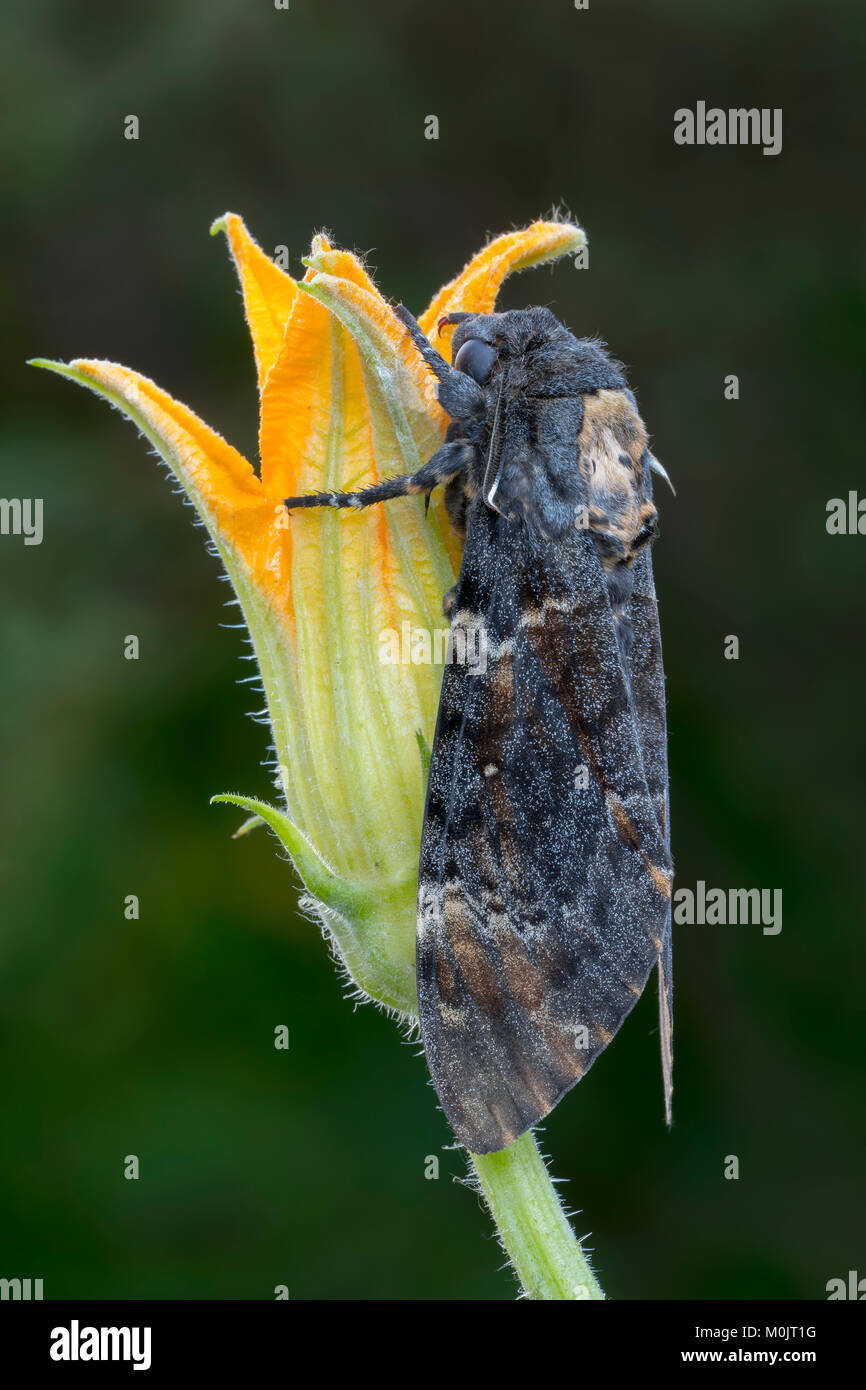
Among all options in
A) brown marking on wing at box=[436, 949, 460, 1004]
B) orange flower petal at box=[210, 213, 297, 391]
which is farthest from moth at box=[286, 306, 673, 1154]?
orange flower petal at box=[210, 213, 297, 391]

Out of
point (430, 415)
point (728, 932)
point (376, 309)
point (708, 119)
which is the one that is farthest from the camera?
point (708, 119)

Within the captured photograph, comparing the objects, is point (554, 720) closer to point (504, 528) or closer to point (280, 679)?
point (504, 528)

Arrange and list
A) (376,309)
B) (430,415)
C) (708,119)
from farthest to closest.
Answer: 1. (708,119)
2. (430,415)
3. (376,309)

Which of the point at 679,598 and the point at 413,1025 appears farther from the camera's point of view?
the point at 679,598

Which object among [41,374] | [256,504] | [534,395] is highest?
[41,374]

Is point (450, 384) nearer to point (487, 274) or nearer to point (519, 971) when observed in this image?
point (487, 274)

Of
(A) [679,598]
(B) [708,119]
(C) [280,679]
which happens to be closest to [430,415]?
(C) [280,679]

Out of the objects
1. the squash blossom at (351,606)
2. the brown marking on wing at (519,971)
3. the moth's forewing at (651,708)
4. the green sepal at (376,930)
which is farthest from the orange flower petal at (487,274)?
the brown marking on wing at (519,971)
